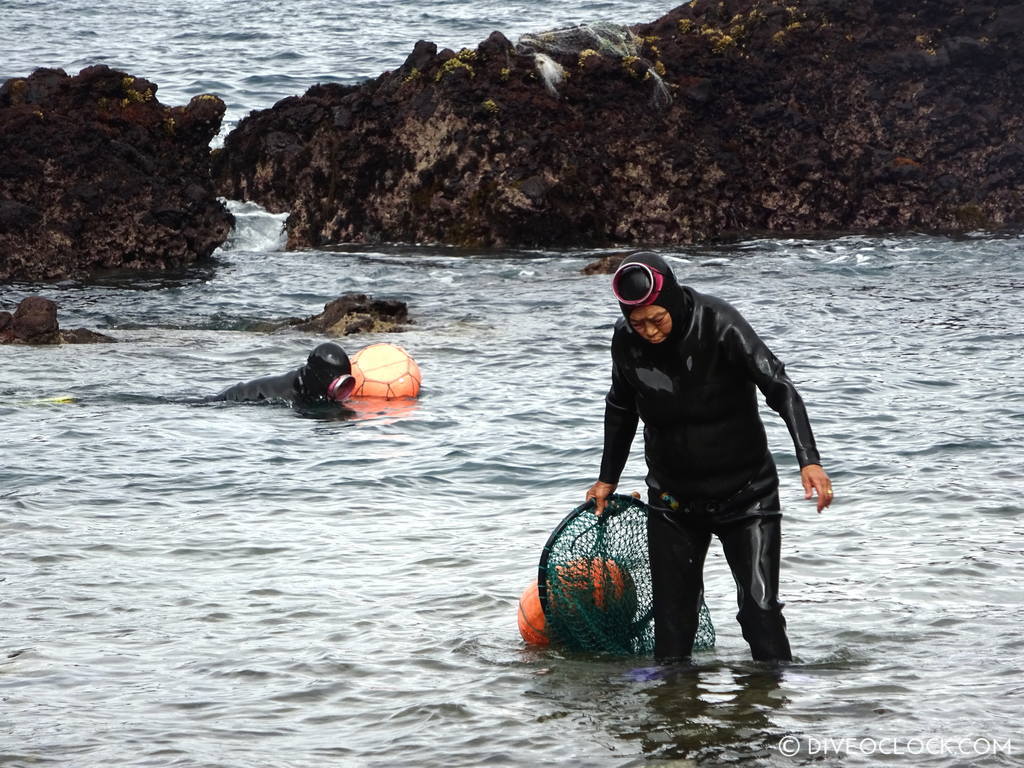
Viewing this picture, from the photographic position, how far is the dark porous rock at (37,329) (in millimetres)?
17500

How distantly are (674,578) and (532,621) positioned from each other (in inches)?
41.5

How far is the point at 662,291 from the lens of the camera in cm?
621

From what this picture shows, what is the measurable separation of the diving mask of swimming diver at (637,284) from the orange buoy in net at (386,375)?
858 cm

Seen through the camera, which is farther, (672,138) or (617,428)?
(672,138)

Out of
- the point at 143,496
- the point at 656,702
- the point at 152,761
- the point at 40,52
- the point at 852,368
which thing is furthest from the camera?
the point at 40,52

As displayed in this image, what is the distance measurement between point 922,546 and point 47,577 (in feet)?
19.1

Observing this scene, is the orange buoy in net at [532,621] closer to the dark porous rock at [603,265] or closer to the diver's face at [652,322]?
the diver's face at [652,322]

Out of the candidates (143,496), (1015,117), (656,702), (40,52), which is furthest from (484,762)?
(40,52)

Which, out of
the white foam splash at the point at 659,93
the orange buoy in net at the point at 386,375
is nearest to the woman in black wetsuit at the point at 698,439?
the orange buoy in net at the point at 386,375

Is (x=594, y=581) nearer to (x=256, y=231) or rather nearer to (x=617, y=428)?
(x=617, y=428)

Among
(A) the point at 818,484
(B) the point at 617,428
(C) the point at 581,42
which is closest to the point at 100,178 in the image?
(C) the point at 581,42

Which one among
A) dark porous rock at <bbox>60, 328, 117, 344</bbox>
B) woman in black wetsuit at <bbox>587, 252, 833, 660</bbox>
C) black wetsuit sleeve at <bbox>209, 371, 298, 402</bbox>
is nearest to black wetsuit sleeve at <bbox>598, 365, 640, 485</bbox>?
woman in black wetsuit at <bbox>587, 252, 833, 660</bbox>

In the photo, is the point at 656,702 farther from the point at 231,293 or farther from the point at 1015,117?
the point at 1015,117

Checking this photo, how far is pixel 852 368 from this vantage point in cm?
1569
